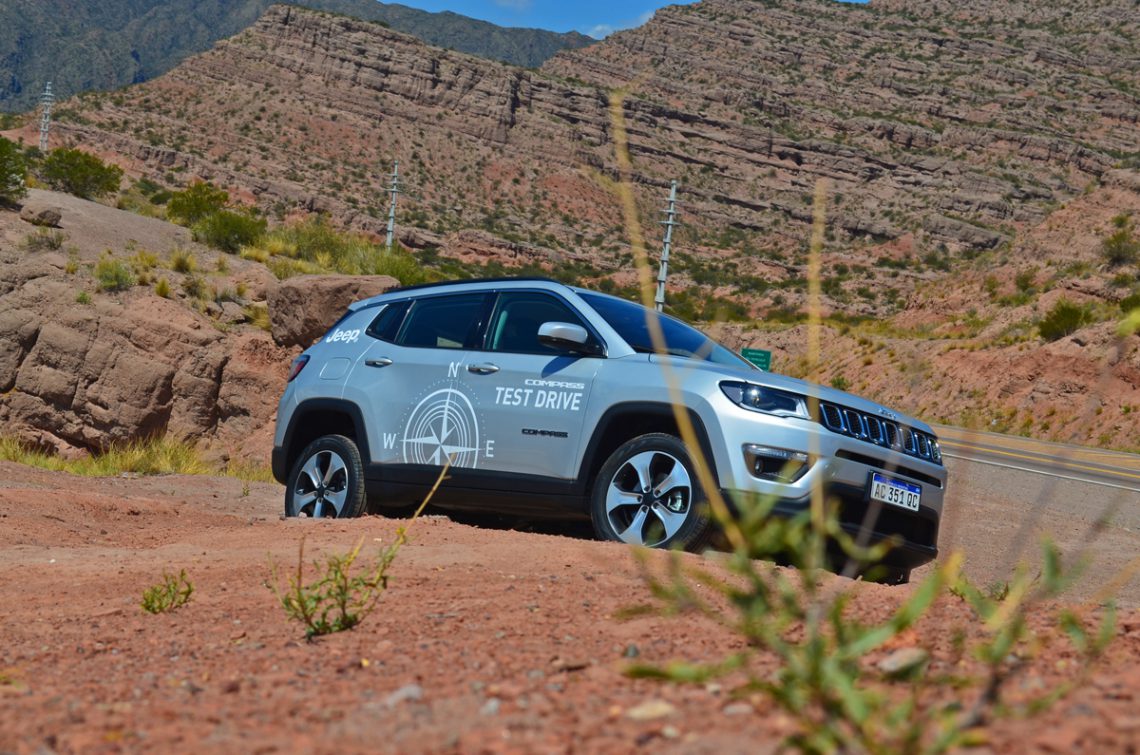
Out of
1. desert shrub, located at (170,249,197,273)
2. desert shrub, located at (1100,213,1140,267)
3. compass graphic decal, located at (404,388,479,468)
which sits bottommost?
compass graphic decal, located at (404,388,479,468)

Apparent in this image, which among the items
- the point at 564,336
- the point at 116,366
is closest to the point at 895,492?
the point at 564,336

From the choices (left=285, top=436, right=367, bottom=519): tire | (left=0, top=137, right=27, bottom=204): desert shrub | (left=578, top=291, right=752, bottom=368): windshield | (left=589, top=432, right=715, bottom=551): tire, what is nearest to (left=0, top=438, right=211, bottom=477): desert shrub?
(left=285, top=436, right=367, bottom=519): tire

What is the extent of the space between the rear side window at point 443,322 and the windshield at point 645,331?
32.8 inches

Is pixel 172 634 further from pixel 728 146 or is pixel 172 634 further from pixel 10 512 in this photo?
pixel 728 146

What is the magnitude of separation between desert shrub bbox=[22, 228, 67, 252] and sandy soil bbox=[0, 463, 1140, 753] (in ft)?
44.7

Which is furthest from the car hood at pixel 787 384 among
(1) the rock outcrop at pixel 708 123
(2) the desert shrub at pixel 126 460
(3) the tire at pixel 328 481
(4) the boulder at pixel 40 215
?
(1) the rock outcrop at pixel 708 123

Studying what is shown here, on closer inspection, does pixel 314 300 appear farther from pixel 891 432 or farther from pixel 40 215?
pixel 891 432

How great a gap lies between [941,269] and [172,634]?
84.1m

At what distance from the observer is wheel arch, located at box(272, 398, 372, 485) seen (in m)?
8.59

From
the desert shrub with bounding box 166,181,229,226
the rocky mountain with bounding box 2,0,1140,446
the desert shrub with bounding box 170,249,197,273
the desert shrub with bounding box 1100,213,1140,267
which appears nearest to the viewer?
the desert shrub with bounding box 170,249,197,273

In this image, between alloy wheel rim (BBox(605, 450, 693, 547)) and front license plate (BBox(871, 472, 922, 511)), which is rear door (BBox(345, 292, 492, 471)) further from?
front license plate (BBox(871, 472, 922, 511))

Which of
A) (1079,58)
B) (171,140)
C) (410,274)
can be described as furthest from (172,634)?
(1079,58)

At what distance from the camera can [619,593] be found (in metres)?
4.84

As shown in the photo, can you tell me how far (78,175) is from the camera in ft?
99.9
